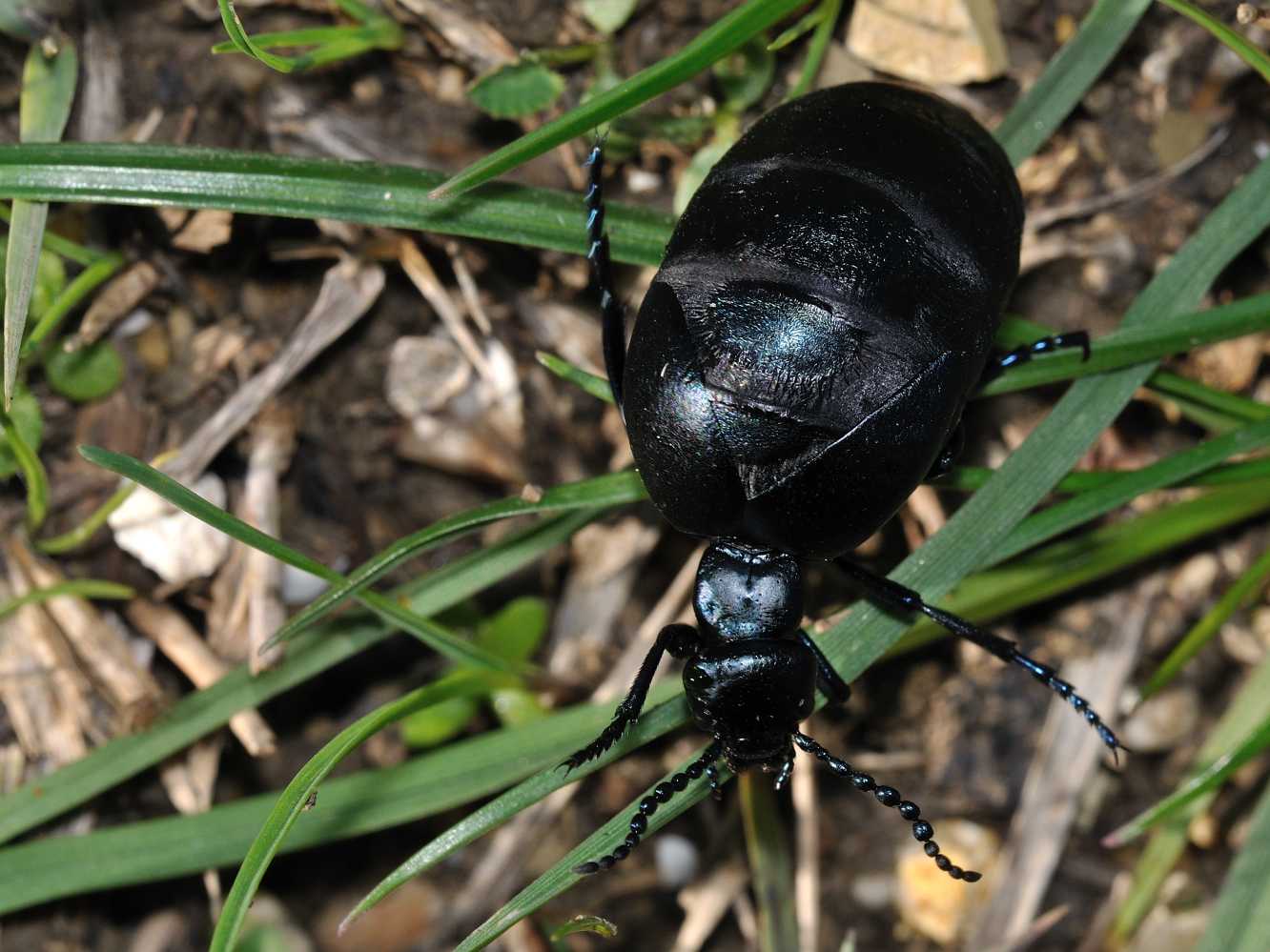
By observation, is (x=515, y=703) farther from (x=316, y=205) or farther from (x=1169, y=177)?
(x=1169, y=177)

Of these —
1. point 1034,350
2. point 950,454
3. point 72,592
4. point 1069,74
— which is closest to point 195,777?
point 72,592

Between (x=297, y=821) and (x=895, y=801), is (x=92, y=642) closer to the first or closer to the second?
(x=297, y=821)

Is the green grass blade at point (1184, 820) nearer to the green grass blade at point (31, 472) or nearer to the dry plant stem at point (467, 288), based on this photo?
the dry plant stem at point (467, 288)

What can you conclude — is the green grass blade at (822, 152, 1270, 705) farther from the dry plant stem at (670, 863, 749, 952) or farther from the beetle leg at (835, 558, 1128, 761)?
the dry plant stem at (670, 863, 749, 952)

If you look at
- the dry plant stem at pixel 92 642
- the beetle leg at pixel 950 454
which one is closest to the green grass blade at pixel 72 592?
the dry plant stem at pixel 92 642

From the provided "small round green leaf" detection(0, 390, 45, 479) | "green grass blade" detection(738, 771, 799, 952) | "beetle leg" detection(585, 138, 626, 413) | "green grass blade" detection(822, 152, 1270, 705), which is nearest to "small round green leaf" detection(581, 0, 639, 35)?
"beetle leg" detection(585, 138, 626, 413)

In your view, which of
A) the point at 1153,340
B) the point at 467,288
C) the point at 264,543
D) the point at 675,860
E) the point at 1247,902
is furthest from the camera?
the point at 675,860
